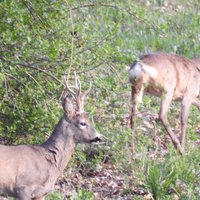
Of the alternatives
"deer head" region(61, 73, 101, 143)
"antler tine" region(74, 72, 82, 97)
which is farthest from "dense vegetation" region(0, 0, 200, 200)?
"deer head" region(61, 73, 101, 143)

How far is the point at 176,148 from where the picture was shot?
10180mm

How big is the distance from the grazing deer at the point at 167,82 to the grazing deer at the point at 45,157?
234cm

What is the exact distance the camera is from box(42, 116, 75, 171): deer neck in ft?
25.4

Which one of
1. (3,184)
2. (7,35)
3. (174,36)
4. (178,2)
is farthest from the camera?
(178,2)

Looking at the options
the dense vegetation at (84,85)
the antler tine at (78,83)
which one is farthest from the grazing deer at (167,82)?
the antler tine at (78,83)

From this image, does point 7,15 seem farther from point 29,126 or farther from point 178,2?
point 178,2

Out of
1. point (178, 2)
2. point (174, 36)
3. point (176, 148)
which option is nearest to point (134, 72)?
point (176, 148)

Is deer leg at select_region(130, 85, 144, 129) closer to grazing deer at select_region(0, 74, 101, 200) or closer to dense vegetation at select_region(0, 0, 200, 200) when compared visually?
dense vegetation at select_region(0, 0, 200, 200)

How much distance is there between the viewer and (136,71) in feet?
33.3

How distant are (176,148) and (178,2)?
832 centimetres

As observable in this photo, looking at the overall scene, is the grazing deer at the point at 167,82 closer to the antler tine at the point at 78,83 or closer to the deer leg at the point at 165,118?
the deer leg at the point at 165,118

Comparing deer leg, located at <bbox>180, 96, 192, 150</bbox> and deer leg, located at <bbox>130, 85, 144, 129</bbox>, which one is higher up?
deer leg, located at <bbox>130, 85, 144, 129</bbox>

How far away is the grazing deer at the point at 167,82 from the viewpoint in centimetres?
1020

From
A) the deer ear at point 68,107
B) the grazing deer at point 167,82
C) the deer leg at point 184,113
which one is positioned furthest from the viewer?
the deer leg at point 184,113
